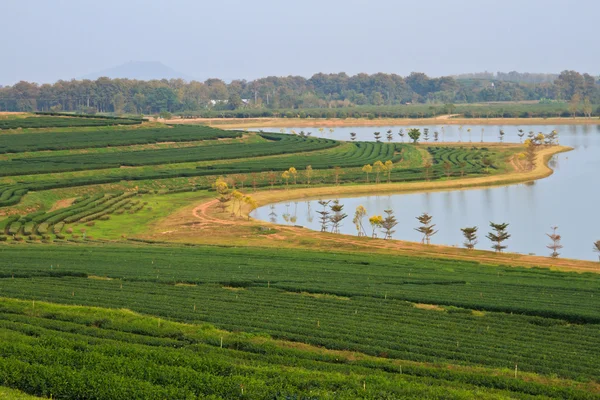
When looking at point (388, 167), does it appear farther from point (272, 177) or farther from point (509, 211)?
point (509, 211)

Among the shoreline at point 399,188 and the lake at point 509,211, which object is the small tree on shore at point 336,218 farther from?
the shoreline at point 399,188

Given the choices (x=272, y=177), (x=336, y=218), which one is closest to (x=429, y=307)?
(x=336, y=218)

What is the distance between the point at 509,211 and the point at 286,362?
48322 millimetres

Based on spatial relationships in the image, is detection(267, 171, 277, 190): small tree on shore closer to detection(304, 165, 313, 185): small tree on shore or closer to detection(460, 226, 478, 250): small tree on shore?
detection(304, 165, 313, 185): small tree on shore

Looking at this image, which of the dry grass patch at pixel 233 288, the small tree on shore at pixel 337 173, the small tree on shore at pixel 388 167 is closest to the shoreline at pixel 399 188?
the small tree on shore at pixel 388 167

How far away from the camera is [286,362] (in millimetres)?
19000

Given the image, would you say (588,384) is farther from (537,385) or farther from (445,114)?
(445,114)

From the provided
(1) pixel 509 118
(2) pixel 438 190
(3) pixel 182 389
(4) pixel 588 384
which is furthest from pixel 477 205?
(1) pixel 509 118

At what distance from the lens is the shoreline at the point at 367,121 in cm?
16662

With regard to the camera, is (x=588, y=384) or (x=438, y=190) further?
(x=438, y=190)

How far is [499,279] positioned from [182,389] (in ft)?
77.1

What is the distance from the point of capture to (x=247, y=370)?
55.7ft

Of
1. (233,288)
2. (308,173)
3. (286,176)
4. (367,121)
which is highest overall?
(367,121)

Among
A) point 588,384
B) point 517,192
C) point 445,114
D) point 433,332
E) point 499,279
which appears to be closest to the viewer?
point 588,384
